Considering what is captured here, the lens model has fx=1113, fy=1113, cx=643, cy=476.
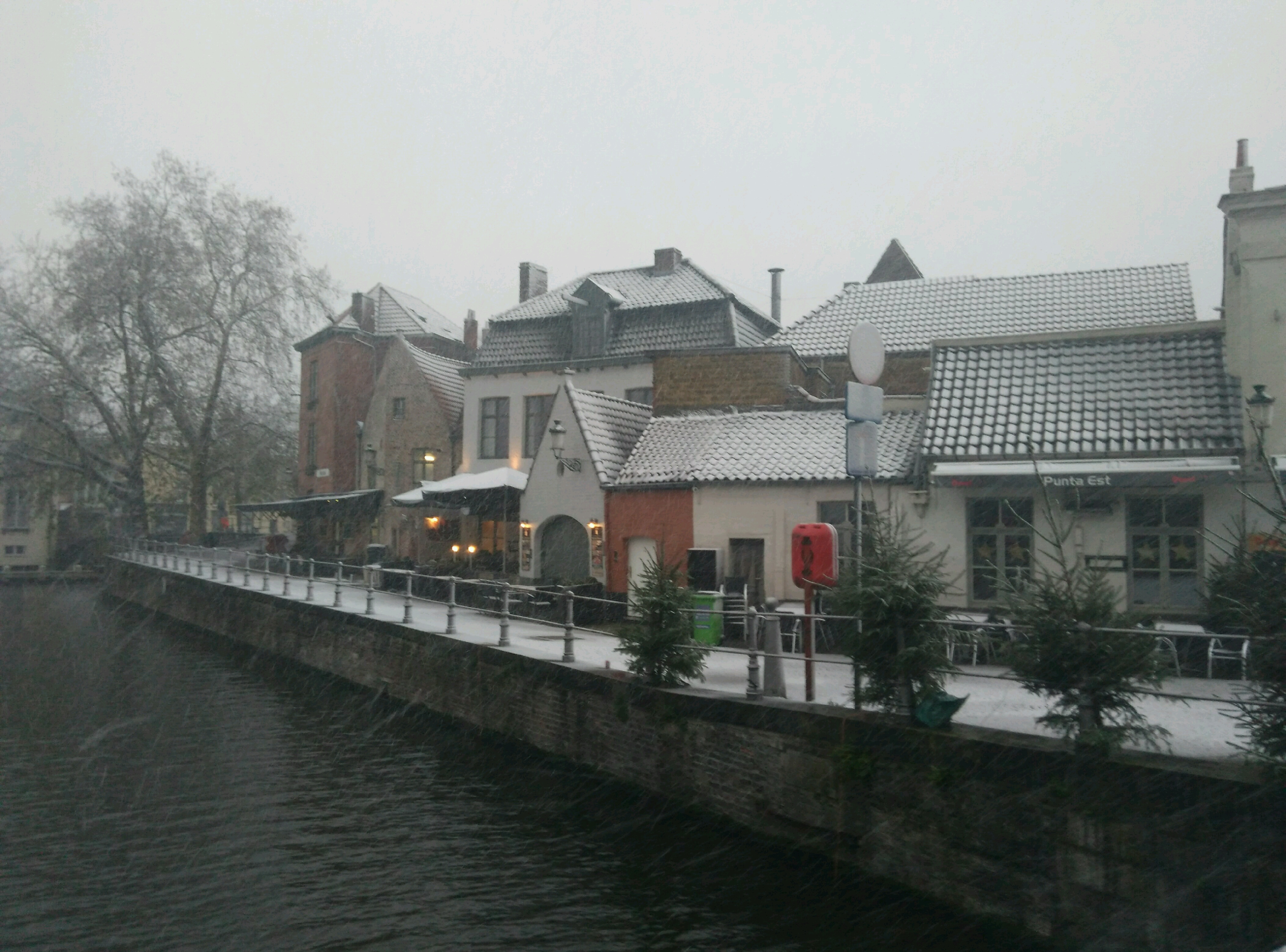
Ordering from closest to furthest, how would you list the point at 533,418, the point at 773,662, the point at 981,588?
1. the point at 773,662
2. the point at 981,588
3. the point at 533,418

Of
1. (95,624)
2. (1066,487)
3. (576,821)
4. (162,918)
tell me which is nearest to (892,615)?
(576,821)

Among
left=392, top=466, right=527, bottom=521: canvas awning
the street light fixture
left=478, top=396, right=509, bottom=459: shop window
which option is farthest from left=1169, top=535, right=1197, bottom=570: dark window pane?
left=478, top=396, right=509, bottom=459: shop window

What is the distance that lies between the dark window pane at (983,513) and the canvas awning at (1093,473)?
34 centimetres

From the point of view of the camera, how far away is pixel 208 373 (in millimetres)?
40312

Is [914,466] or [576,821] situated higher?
[914,466]

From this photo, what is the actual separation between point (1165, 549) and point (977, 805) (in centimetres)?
923

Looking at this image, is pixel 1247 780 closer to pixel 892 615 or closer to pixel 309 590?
pixel 892 615

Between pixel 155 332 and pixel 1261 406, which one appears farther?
pixel 155 332

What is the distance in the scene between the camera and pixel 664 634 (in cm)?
1097

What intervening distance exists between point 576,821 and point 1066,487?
27.2ft

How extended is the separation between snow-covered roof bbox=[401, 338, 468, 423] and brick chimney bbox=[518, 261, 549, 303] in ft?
12.5

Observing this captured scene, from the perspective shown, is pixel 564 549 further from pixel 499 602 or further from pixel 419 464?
pixel 419 464

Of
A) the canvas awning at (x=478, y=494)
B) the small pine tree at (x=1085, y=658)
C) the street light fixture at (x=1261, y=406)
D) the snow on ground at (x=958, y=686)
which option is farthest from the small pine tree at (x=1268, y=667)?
the canvas awning at (x=478, y=494)

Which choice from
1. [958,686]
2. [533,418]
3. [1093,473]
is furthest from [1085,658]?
[533,418]
